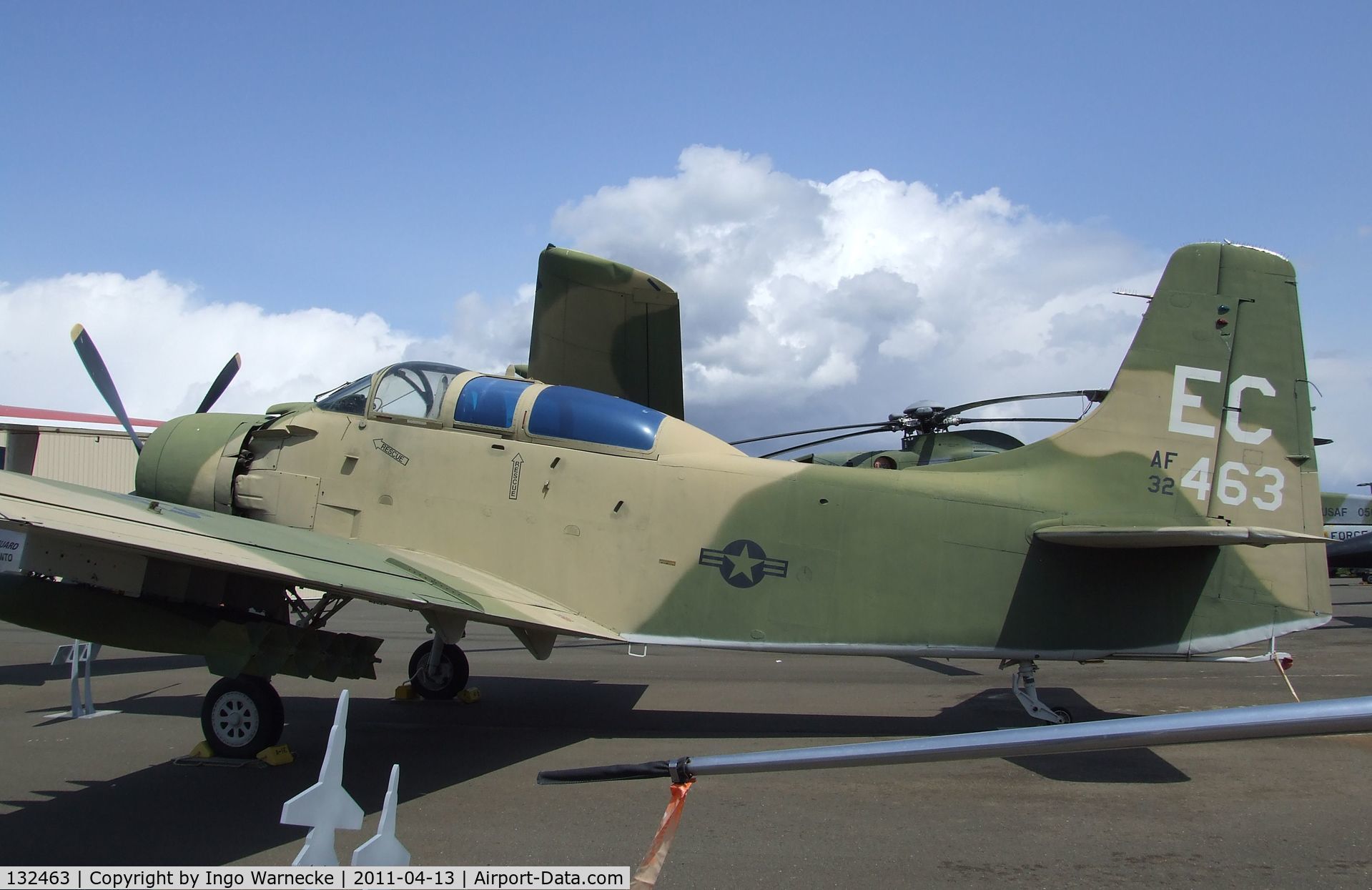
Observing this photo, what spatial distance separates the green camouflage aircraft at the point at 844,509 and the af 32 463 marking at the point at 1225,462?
0.06ft

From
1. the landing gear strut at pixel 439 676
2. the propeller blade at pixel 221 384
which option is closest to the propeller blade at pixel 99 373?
the propeller blade at pixel 221 384

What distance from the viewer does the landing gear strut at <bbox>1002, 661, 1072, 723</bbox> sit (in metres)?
7.41

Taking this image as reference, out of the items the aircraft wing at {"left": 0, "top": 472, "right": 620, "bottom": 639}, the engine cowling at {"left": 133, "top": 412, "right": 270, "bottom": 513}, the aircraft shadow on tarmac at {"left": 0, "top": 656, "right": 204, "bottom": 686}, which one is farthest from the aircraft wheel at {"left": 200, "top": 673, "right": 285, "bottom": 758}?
the aircraft shadow on tarmac at {"left": 0, "top": 656, "right": 204, "bottom": 686}

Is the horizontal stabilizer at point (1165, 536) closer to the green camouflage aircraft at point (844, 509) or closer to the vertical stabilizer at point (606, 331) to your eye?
the green camouflage aircraft at point (844, 509)

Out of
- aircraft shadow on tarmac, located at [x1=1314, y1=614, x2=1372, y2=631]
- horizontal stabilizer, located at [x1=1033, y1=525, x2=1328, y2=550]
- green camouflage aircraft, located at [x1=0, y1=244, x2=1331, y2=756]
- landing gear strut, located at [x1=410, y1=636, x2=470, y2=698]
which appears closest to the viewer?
horizontal stabilizer, located at [x1=1033, y1=525, x2=1328, y2=550]

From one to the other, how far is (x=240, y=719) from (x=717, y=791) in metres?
3.51

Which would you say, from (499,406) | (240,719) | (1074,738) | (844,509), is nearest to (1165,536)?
(844,509)

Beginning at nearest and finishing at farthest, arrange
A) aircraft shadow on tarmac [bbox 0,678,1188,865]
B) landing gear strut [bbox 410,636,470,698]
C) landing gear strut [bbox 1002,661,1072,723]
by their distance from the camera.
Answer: aircraft shadow on tarmac [bbox 0,678,1188,865] → landing gear strut [bbox 1002,661,1072,723] → landing gear strut [bbox 410,636,470,698]

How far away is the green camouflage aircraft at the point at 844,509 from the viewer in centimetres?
715

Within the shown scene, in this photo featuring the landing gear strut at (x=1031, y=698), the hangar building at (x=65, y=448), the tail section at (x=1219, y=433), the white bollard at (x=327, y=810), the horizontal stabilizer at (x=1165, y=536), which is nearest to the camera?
the white bollard at (x=327, y=810)

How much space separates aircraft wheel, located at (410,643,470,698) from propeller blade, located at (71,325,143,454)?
137 inches

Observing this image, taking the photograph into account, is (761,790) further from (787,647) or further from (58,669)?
(58,669)

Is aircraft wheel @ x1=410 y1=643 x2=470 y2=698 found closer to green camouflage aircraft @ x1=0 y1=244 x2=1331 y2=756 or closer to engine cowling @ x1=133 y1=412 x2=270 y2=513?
green camouflage aircraft @ x1=0 y1=244 x2=1331 y2=756

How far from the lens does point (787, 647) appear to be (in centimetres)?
716
